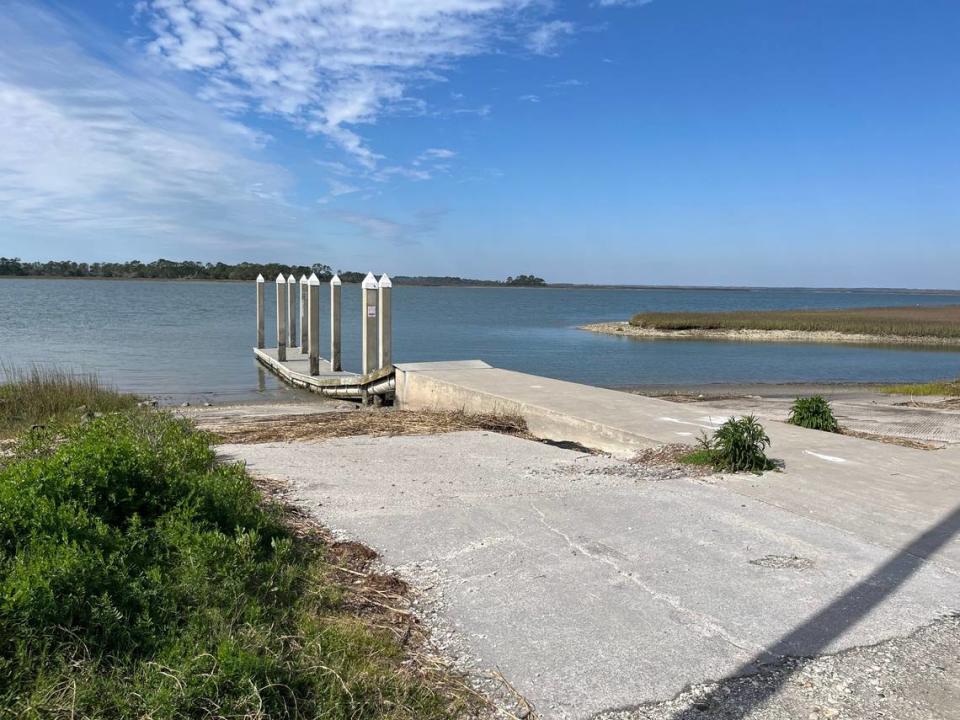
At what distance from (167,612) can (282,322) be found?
21948 millimetres

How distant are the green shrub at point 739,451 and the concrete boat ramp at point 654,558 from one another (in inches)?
8.5

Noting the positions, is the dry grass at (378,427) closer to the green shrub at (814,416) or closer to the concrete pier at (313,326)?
the green shrub at (814,416)

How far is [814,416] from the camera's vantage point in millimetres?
9516

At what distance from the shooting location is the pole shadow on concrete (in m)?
3.05

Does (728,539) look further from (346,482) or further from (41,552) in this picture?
(41,552)

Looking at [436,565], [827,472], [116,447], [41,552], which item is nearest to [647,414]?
[827,472]

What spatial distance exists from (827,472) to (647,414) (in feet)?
9.57

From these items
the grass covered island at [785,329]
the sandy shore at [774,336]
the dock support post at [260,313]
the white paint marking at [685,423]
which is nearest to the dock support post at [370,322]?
the white paint marking at [685,423]

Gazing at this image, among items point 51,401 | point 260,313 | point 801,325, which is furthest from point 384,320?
point 801,325

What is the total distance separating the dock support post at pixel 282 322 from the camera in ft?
Result: 78.7

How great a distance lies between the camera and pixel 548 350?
35.9 meters

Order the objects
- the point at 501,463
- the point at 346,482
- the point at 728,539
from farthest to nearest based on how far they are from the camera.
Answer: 1. the point at 501,463
2. the point at 346,482
3. the point at 728,539

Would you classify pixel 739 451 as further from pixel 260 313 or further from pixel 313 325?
pixel 260 313

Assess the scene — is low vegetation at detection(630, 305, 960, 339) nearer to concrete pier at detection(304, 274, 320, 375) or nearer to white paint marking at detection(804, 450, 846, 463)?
concrete pier at detection(304, 274, 320, 375)
